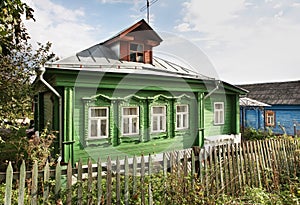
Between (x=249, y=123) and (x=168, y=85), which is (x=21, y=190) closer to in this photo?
(x=168, y=85)

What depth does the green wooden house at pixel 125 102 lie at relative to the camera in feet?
22.6

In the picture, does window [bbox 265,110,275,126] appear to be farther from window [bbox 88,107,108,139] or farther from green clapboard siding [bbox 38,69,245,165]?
window [bbox 88,107,108,139]

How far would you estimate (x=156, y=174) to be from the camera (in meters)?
4.05

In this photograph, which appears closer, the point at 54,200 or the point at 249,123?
the point at 54,200

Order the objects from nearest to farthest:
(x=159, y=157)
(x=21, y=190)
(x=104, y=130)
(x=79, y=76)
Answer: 1. (x=21, y=190)
2. (x=79, y=76)
3. (x=104, y=130)
4. (x=159, y=157)

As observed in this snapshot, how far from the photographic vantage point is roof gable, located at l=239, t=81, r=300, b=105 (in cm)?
1795

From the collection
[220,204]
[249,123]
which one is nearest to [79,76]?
[220,204]

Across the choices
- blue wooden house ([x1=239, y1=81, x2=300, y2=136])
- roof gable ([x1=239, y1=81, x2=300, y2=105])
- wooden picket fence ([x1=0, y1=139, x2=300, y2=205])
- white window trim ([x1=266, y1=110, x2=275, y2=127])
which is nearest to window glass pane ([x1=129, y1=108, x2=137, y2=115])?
wooden picket fence ([x1=0, y1=139, x2=300, y2=205])

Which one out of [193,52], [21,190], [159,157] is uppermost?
[193,52]

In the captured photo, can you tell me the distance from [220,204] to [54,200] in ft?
9.43

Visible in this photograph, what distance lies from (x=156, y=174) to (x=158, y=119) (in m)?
4.84

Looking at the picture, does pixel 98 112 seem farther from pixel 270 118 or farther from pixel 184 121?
pixel 270 118

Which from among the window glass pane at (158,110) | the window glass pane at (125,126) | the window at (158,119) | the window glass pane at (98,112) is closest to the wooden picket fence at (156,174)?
the window glass pane at (98,112)

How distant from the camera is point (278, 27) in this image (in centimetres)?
870
